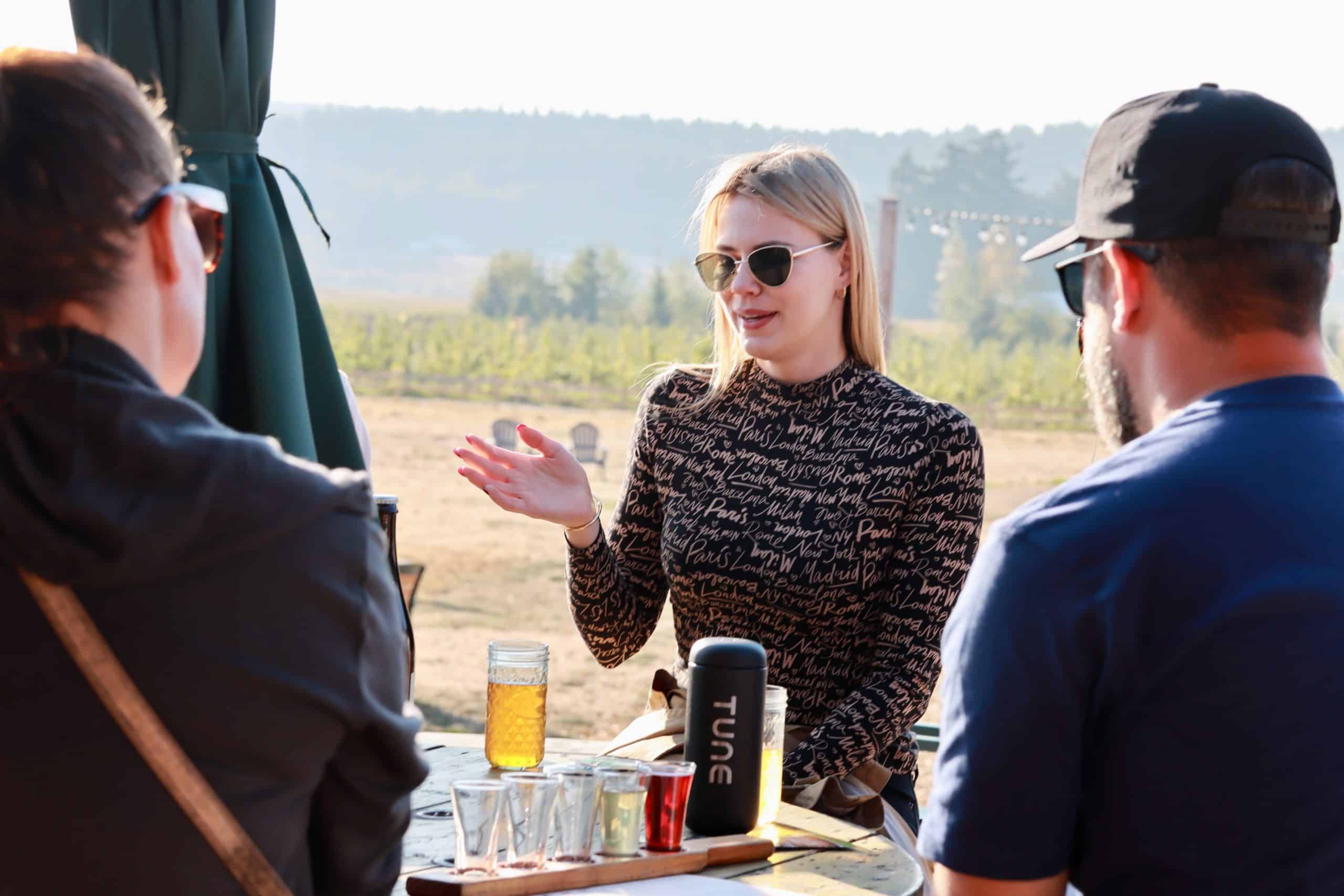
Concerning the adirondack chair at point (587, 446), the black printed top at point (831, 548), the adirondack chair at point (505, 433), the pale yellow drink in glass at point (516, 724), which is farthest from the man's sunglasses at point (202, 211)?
the adirondack chair at point (505, 433)

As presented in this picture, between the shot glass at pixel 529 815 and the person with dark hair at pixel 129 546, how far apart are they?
1.65 feet

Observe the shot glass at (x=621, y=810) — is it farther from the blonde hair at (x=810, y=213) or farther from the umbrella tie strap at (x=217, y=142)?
the blonde hair at (x=810, y=213)

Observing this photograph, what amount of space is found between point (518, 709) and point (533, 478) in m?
0.61

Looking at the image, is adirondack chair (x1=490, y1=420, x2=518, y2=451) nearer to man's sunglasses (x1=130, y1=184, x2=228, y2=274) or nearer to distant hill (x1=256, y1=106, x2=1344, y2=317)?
man's sunglasses (x1=130, y1=184, x2=228, y2=274)

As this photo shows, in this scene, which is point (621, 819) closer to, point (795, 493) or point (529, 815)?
point (529, 815)

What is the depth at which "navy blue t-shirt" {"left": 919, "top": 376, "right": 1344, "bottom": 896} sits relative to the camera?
4.03ft

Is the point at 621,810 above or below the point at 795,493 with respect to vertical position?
below

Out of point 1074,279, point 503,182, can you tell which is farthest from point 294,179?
point 503,182

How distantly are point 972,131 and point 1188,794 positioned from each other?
11112cm

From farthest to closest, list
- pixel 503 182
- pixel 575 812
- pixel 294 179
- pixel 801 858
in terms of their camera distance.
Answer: pixel 503 182, pixel 294 179, pixel 801 858, pixel 575 812

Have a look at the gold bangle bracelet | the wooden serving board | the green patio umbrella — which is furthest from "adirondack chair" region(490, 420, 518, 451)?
the wooden serving board

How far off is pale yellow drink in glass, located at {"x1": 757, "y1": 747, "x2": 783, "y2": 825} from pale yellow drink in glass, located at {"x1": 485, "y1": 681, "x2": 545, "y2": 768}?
359 millimetres

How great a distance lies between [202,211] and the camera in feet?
4.22

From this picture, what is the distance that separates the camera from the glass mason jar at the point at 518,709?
212cm
